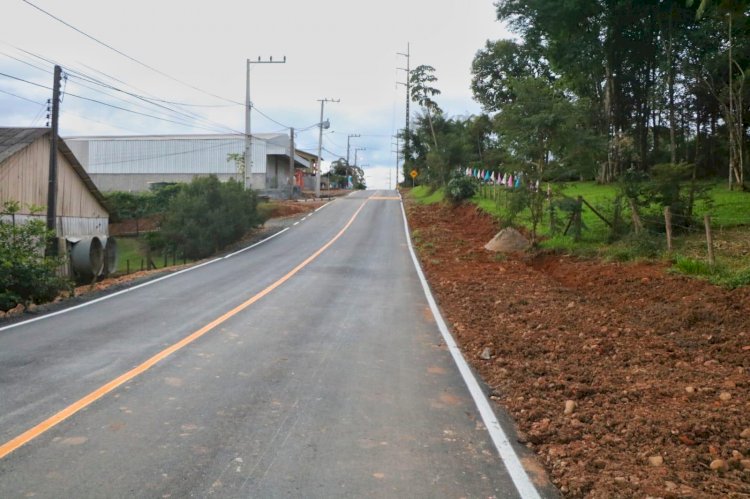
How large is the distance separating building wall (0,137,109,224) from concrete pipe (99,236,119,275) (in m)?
1.90

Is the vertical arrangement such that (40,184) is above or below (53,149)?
below

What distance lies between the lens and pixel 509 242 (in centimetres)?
2028

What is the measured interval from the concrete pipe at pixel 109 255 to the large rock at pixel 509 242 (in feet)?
55.2

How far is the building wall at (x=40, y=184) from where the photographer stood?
22141mm

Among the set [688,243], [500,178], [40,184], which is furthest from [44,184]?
[688,243]

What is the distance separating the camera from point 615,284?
12.4 m

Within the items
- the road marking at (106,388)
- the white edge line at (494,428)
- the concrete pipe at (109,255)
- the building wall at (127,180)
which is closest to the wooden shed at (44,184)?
the concrete pipe at (109,255)

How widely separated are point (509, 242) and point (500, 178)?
13.2 m

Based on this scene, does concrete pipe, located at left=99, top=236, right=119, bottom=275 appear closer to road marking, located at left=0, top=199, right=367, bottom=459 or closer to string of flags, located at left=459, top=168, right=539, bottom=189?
road marking, located at left=0, top=199, right=367, bottom=459

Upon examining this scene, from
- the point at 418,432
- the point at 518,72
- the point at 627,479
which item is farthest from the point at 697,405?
the point at 518,72

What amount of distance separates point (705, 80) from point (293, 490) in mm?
30865

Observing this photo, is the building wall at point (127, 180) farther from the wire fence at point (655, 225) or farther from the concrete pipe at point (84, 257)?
the wire fence at point (655, 225)

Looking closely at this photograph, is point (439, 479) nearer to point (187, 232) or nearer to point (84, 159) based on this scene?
point (187, 232)

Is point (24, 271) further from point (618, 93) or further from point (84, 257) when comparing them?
point (618, 93)
